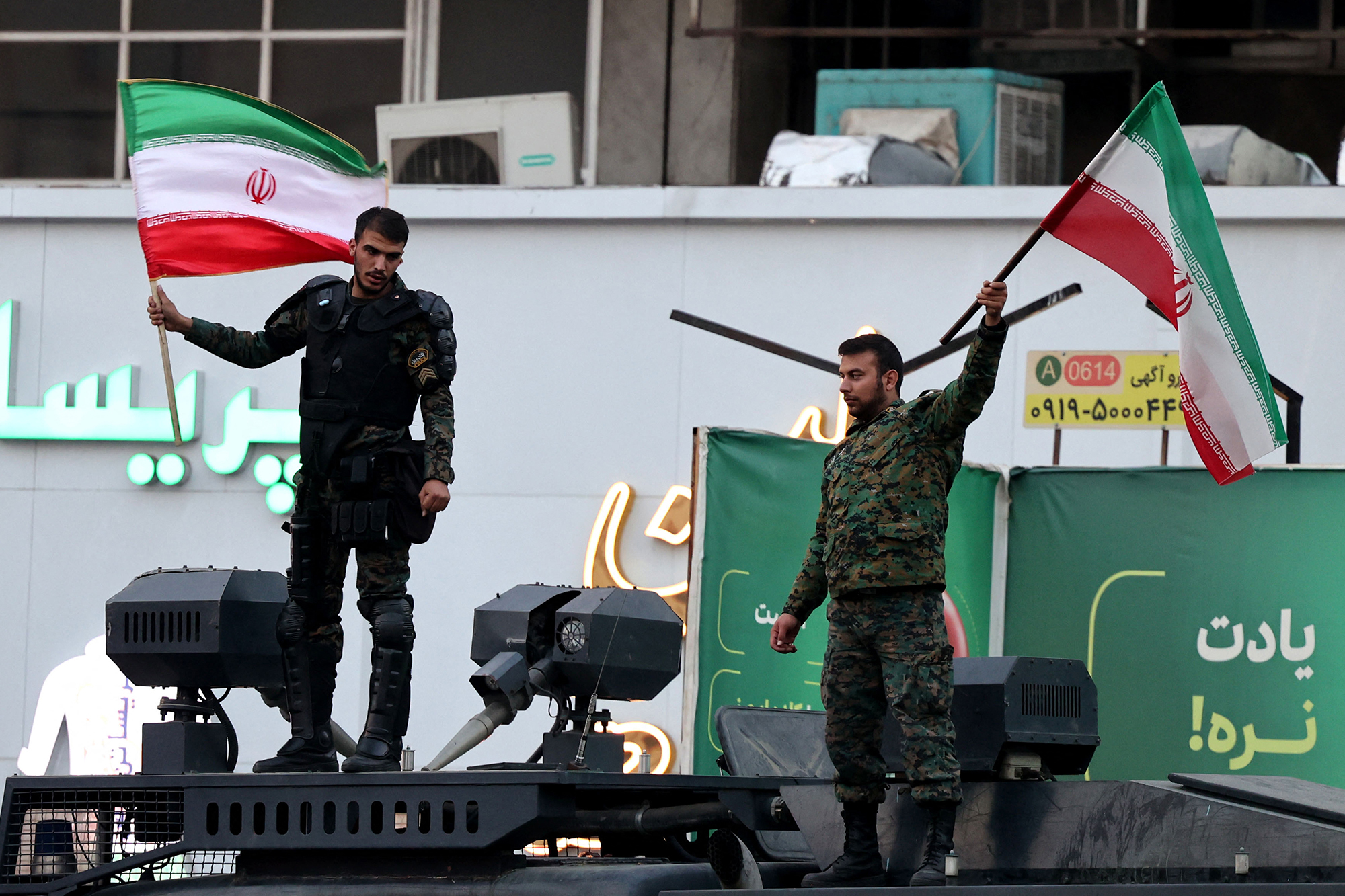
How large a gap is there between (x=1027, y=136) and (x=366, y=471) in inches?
317

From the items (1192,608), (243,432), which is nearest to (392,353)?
(1192,608)

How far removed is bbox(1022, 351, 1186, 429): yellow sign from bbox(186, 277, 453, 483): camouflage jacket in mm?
5724

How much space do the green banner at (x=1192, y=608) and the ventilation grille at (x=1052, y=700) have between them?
12.0 feet

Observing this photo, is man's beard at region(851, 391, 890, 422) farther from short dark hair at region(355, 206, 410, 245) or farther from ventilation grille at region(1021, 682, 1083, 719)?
short dark hair at region(355, 206, 410, 245)

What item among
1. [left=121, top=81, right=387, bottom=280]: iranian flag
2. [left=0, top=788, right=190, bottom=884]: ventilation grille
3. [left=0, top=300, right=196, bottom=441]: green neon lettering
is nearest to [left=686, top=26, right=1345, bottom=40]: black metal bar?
[left=0, top=300, right=196, bottom=441]: green neon lettering

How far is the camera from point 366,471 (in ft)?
17.0

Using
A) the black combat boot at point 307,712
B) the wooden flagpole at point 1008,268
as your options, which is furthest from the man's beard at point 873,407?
the black combat boot at point 307,712

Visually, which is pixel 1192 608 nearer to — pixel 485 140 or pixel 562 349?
pixel 562 349

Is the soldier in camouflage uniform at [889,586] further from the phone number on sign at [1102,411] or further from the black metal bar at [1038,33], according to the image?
the black metal bar at [1038,33]

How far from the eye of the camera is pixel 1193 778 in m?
4.52

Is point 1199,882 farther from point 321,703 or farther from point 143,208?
point 143,208

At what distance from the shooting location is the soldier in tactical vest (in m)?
→ 5.20

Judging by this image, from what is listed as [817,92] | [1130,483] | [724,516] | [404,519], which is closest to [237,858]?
[404,519]

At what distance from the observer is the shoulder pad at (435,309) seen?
5.30m
